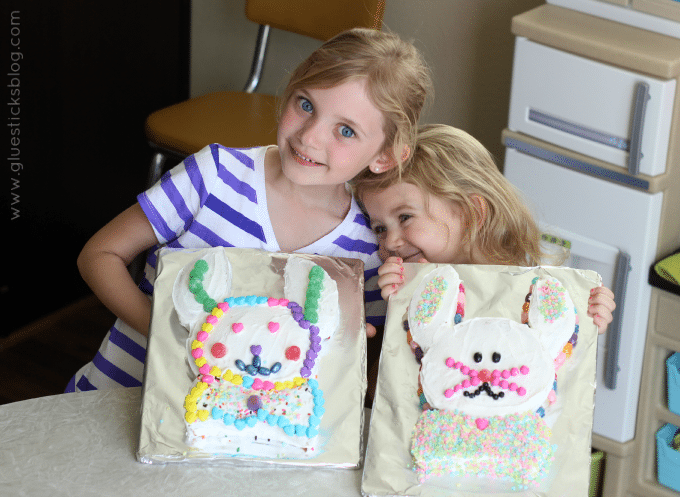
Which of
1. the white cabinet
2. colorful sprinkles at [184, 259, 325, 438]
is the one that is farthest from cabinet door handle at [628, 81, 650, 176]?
colorful sprinkles at [184, 259, 325, 438]

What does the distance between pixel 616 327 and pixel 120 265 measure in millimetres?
1051

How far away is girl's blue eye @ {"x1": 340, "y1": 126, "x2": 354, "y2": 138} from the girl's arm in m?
0.31

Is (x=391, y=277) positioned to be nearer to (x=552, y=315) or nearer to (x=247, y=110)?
(x=552, y=315)

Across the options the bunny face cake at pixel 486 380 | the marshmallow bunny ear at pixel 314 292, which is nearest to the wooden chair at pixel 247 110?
the marshmallow bunny ear at pixel 314 292

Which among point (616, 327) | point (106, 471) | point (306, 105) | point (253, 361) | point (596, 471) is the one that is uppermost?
point (306, 105)

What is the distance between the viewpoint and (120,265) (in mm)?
1138

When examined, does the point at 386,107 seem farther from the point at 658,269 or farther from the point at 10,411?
the point at 658,269

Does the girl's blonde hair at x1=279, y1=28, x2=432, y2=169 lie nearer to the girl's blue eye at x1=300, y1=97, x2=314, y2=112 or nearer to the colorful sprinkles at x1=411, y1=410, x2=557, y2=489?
the girl's blue eye at x1=300, y1=97, x2=314, y2=112

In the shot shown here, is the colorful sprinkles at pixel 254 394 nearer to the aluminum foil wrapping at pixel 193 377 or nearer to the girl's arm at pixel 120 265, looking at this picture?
the aluminum foil wrapping at pixel 193 377

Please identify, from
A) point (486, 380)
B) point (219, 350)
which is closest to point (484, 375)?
point (486, 380)

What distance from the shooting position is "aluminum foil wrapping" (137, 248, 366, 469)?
886 millimetres

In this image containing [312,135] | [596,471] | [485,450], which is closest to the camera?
[485,450]

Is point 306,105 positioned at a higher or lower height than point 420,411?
higher

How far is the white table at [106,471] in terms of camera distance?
0.87 metres
